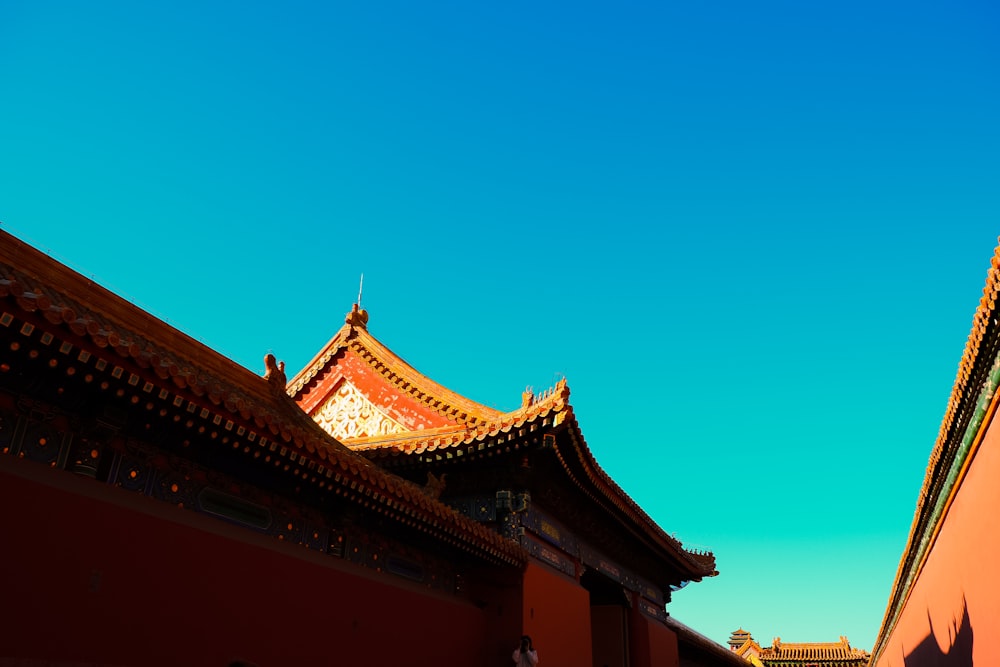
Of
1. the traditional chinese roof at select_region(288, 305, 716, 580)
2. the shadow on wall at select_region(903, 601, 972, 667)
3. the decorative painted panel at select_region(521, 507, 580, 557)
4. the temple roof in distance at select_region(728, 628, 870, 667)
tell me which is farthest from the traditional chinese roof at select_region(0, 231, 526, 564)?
the temple roof in distance at select_region(728, 628, 870, 667)

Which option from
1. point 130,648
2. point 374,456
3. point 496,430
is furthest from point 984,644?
point 130,648

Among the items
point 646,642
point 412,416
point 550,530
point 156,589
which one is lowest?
point 156,589

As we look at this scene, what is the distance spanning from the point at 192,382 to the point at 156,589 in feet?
5.74

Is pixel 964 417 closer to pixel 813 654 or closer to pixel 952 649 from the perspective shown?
pixel 952 649

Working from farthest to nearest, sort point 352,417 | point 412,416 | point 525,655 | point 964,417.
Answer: point 352,417, point 412,416, point 525,655, point 964,417

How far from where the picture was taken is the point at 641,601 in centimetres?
1789

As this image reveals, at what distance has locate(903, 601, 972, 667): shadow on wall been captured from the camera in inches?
419

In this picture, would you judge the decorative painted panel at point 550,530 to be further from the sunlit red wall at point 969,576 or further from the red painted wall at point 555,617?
the sunlit red wall at point 969,576

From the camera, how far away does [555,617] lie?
12.1m

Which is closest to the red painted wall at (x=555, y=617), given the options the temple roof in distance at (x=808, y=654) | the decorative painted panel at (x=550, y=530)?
the decorative painted panel at (x=550, y=530)

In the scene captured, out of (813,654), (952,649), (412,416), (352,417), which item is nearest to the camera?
(952,649)

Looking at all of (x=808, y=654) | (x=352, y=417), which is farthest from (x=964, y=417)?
(x=808, y=654)

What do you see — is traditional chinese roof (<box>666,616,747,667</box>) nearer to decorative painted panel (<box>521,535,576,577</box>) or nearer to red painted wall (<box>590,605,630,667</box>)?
red painted wall (<box>590,605,630,667</box>)

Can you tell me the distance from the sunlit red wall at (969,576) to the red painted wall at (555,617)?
18.9 ft
